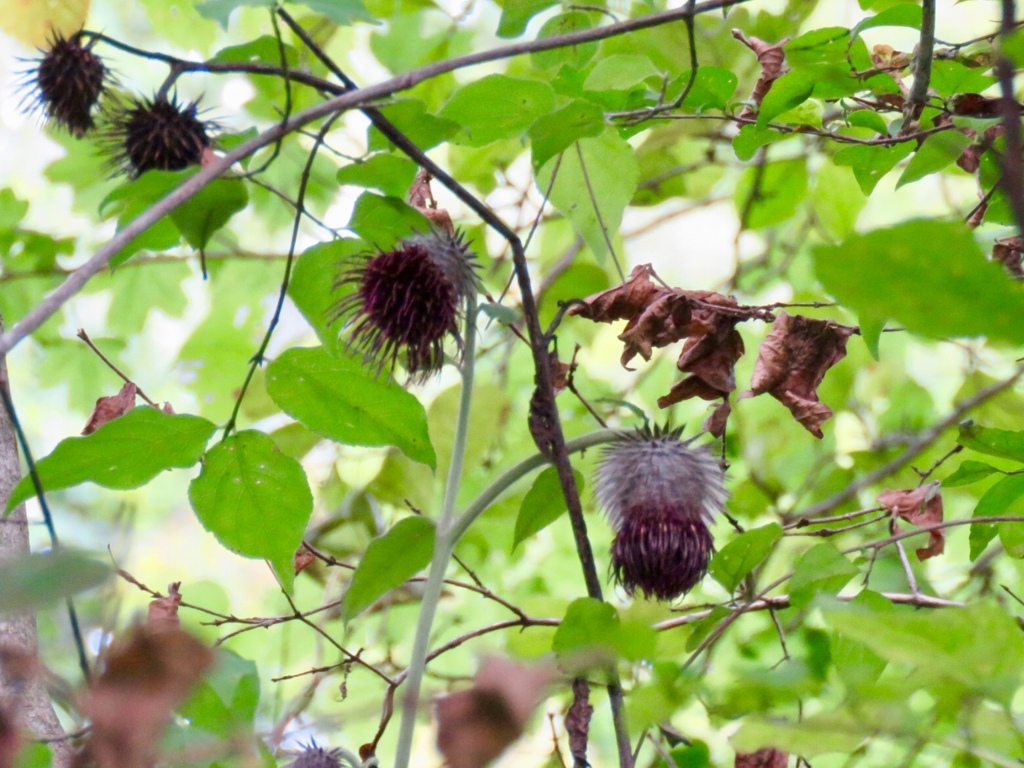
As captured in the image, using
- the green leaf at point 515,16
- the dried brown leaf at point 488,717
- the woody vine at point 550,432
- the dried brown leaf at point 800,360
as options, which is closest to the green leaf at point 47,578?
the woody vine at point 550,432

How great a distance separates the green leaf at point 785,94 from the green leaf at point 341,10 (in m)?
0.36

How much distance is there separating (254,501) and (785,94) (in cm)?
54

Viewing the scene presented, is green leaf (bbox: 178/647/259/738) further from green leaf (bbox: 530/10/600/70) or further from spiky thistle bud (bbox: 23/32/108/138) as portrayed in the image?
green leaf (bbox: 530/10/600/70)

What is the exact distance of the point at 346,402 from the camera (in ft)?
2.57

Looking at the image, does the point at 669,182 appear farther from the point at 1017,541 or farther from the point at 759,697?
the point at 759,697

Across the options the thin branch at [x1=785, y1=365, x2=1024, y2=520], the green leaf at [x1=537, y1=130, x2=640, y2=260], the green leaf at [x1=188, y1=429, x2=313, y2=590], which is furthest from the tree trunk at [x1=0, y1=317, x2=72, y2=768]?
the thin branch at [x1=785, y1=365, x2=1024, y2=520]

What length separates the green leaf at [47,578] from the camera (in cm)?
32

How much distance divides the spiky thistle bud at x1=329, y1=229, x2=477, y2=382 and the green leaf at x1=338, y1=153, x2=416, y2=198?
0.18 ft

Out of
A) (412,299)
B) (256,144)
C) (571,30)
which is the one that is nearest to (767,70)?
(571,30)

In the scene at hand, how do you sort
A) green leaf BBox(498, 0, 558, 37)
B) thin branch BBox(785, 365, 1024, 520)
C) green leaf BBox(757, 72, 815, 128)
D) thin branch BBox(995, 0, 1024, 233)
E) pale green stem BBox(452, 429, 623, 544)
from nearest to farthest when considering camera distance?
thin branch BBox(995, 0, 1024, 233), pale green stem BBox(452, 429, 623, 544), green leaf BBox(757, 72, 815, 128), green leaf BBox(498, 0, 558, 37), thin branch BBox(785, 365, 1024, 520)

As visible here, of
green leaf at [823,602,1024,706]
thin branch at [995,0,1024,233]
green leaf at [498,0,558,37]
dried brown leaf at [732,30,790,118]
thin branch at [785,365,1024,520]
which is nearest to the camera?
thin branch at [995,0,1024,233]

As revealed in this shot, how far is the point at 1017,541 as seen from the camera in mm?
762

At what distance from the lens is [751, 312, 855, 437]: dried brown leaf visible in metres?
0.81

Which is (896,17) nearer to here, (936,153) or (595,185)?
(936,153)
